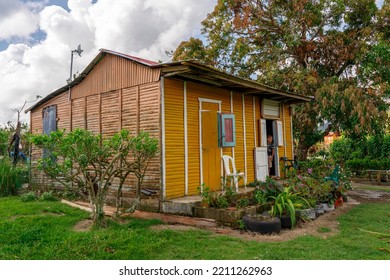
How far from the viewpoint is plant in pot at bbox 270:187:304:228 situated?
5.85 metres

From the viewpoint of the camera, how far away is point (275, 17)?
15.1 m

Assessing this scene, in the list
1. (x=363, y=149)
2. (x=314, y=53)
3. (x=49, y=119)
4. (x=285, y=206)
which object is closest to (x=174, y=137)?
(x=285, y=206)

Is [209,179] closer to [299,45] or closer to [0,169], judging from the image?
[0,169]

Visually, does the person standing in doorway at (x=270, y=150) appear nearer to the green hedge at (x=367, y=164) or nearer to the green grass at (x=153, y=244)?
the green grass at (x=153, y=244)

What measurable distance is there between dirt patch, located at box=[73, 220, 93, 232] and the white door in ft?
17.9

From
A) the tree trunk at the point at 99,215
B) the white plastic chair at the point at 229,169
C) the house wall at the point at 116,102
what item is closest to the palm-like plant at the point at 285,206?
the white plastic chair at the point at 229,169

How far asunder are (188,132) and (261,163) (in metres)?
3.33

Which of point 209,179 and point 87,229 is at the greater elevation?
point 209,179

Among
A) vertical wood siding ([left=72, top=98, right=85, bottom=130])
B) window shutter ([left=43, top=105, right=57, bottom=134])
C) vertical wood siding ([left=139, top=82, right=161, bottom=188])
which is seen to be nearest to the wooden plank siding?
window shutter ([left=43, top=105, right=57, bottom=134])

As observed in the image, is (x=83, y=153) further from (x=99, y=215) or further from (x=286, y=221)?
(x=286, y=221)

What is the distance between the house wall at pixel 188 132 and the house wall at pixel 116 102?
0.28 meters
